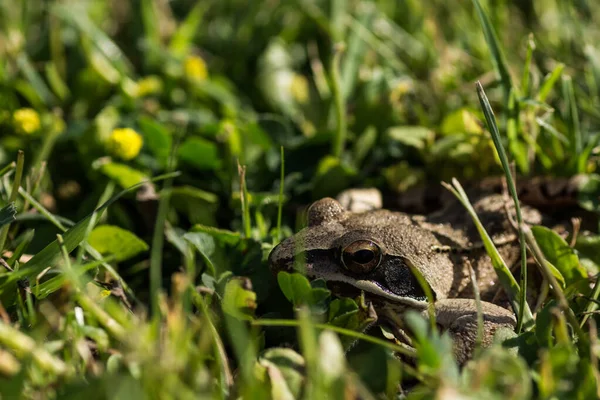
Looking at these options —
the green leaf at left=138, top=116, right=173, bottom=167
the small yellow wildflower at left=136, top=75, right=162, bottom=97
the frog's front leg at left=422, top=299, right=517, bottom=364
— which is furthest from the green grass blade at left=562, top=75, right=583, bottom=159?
the small yellow wildflower at left=136, top=75, right=162, bottom=97

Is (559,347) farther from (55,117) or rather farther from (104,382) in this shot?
(55,117)

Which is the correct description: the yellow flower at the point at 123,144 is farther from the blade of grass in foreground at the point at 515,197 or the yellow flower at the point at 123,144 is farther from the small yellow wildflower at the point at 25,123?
the blade of grass in foreground at the point at 515,197

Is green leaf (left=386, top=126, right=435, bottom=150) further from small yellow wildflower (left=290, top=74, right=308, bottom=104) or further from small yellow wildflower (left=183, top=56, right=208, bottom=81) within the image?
small yellow wildflower (left=183, top=56, right=208, bottom=81)

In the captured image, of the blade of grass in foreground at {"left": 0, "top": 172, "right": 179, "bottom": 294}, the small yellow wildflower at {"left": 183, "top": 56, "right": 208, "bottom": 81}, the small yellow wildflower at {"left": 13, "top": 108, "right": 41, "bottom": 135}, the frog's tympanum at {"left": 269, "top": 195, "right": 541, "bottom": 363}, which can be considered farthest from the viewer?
the small yellow wildflower at {"left": 183, "top": 56, "right": 208, "bottom": 81}

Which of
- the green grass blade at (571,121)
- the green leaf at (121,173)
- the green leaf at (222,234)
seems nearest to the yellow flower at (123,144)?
the green leaf at (121,173)

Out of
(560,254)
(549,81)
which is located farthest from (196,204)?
(549,81)
